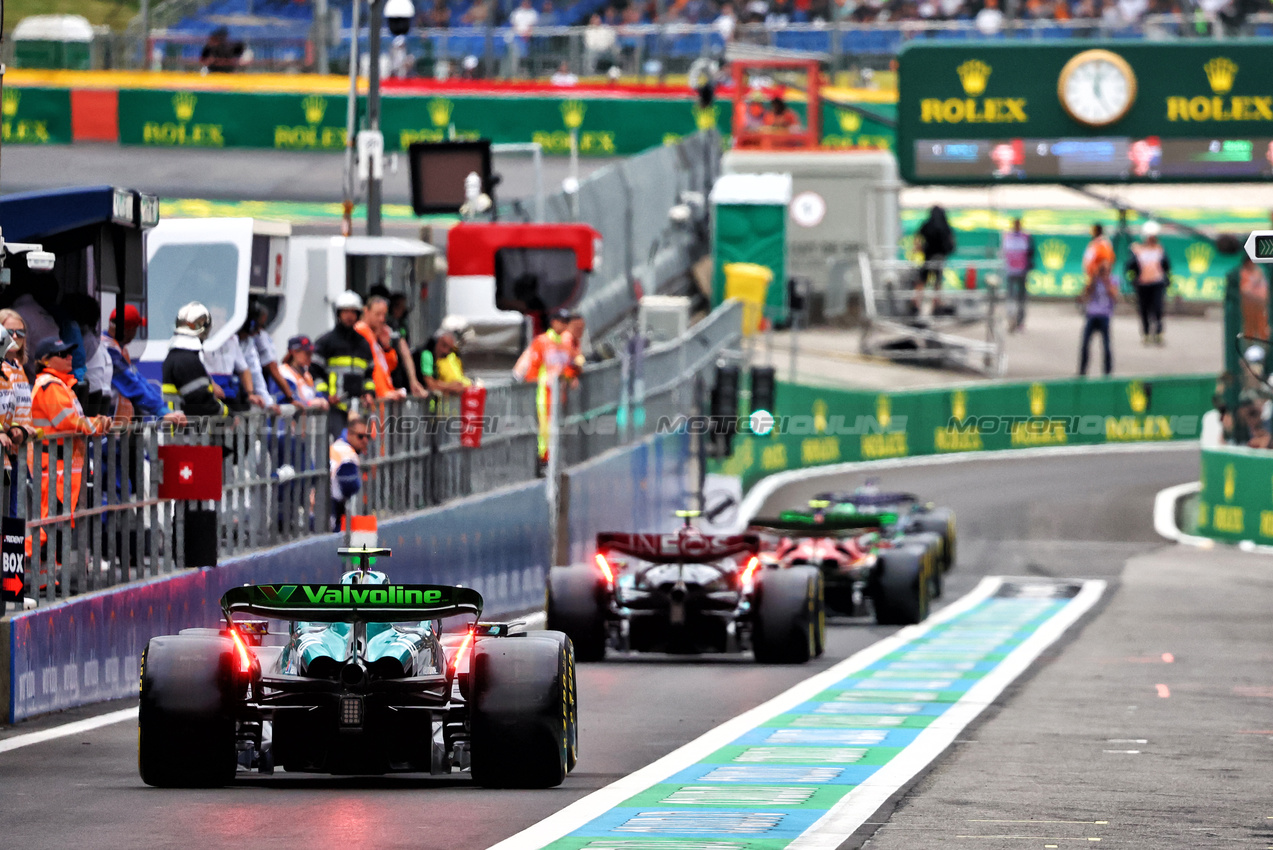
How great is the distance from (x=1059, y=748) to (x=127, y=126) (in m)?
40.0

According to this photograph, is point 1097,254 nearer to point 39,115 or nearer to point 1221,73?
point 1221,73

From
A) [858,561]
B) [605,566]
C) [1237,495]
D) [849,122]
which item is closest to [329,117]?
[849,122]

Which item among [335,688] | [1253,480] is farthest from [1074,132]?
[335,688]

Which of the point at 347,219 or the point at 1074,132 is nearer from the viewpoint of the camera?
the point at 347,219

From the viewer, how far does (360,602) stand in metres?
10.2

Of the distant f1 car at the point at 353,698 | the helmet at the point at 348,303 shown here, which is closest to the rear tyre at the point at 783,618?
the helmet at the point at 348,303

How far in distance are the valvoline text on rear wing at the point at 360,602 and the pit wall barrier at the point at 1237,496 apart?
2106cm

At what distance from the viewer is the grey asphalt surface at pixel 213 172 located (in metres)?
43.0

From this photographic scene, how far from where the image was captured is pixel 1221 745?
41.0ft

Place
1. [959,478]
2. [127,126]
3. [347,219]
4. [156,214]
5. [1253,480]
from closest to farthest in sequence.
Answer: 1. [156,214]
2. [347,219]
3. [1253,480]
4. [959,478]
5. [127,126]

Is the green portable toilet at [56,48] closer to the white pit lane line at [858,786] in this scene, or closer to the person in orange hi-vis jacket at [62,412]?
the white pit lane line at [858,786]

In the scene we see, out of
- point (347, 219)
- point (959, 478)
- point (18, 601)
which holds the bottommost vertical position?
point (959, 478)

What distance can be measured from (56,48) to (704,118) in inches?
530

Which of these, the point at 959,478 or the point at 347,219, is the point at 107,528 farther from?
the point at 959,478
